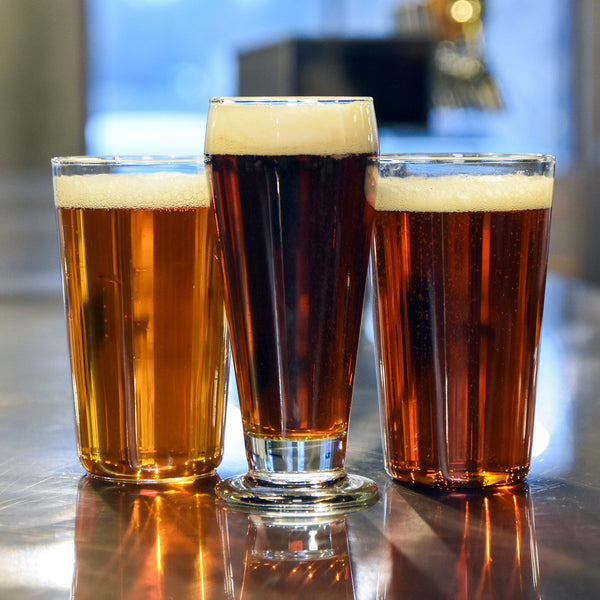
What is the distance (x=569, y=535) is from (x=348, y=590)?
0.41ft

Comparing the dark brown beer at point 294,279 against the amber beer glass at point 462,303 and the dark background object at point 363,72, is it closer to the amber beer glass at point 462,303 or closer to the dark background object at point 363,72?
the amber beer glass at point 462,303

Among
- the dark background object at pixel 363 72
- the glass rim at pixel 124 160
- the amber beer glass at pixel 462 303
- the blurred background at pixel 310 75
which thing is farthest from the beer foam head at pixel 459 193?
the dark background object at pixel 363 72

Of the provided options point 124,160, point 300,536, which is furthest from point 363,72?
point 300,536

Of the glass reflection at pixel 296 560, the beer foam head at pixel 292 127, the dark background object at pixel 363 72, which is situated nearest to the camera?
the glass reflection at pixel 296 560

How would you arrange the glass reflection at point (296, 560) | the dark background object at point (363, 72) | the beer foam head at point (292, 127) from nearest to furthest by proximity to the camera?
the glass reflection at point (296, 560), the beer foam head at point (292, 127), the dark background object at point (363, 72)

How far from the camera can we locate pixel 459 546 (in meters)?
0.42

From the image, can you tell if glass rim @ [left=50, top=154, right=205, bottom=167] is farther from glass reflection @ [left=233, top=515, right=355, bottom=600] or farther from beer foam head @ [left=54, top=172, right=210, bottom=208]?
glass reflection @ [left=233, top=515, right=355, bottom=600]

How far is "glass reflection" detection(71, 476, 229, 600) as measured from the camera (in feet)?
1.22

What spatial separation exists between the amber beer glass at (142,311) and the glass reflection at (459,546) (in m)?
0.12

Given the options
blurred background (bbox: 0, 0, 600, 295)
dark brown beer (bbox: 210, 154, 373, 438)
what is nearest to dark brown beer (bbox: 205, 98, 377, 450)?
dark brown beer (bbox: 210, 154, 373, 438)

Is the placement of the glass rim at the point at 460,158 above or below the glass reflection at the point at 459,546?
above

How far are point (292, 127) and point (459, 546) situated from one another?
0.20 metres

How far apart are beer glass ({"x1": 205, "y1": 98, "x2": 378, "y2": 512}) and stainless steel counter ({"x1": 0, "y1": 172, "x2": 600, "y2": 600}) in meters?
0.04

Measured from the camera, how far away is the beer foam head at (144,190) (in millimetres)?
517
